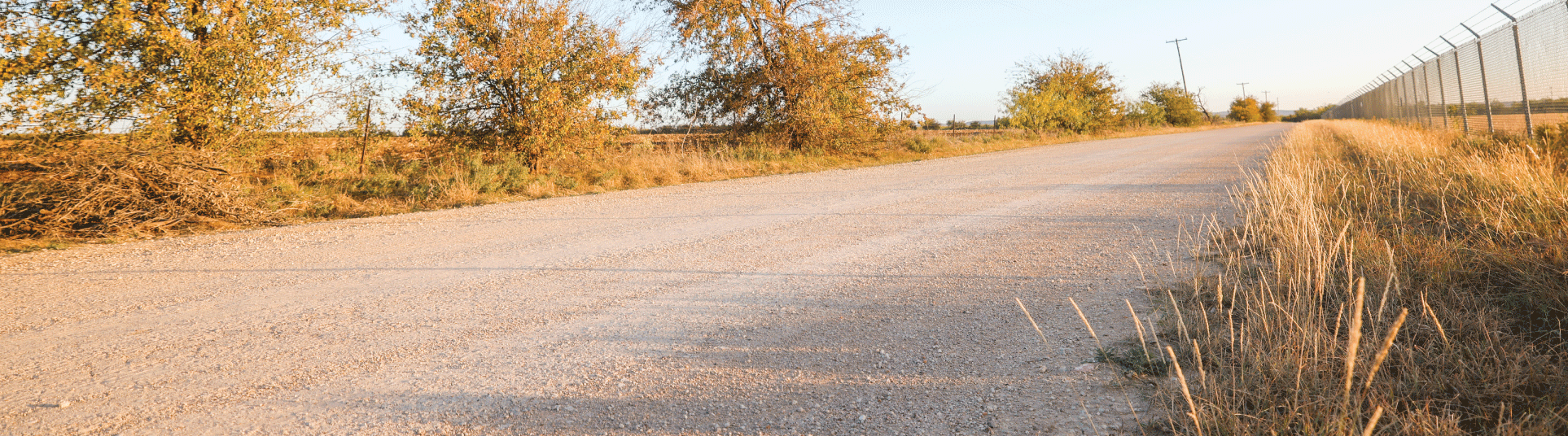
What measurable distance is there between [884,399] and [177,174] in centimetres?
796

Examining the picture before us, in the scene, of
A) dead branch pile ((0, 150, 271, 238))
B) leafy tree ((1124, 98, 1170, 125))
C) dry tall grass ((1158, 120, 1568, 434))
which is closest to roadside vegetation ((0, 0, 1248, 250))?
dead branch pile ((0, 150, 271, 238))

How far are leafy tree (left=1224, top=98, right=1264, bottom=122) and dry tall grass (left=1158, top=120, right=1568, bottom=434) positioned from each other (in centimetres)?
8509

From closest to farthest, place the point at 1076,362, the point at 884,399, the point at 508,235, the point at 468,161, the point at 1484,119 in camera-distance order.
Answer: the point at 884,399, the point at 1076,362, the point at 508,235, the point at 468,161, the point at 1484,119

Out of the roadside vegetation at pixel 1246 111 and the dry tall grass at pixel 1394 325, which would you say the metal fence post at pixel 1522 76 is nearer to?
the dry tall grass at pixel 1394 325

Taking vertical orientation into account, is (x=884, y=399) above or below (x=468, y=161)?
below

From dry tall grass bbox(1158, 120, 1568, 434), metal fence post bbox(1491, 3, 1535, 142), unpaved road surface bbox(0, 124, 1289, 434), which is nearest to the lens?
dry tall grass bbox(1158, 120, 1568, 434)

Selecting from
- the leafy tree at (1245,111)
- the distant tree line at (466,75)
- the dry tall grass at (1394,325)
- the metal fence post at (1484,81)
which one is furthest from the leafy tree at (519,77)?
the leafy tree at (1245,111)

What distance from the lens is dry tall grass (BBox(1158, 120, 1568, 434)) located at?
7.59ft

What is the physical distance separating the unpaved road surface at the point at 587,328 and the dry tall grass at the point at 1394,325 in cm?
39

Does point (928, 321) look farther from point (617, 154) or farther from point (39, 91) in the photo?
point (617, 154)

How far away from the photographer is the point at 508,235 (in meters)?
6.59

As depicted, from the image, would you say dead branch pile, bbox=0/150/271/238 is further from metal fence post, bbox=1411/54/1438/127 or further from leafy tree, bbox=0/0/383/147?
metal fence post, bbox=1411/54/1438/127

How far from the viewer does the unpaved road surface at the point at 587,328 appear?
2.68 metres

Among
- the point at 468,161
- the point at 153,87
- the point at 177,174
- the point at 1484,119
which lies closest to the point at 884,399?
the point at 177,174
